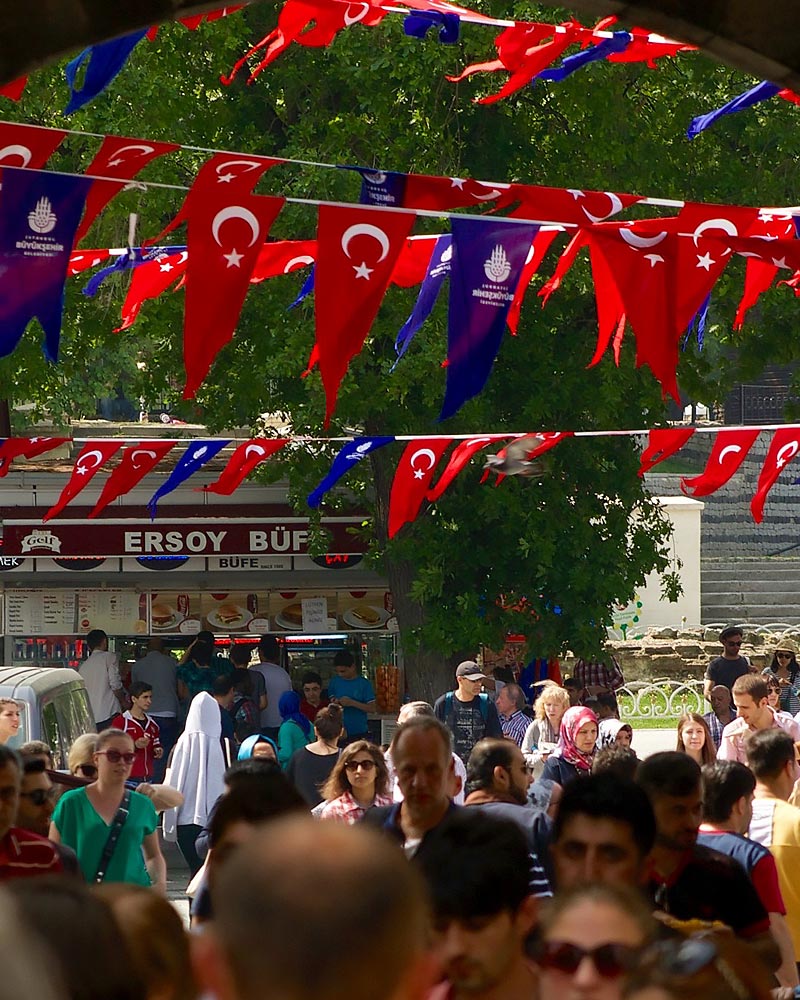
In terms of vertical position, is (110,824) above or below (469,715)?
below

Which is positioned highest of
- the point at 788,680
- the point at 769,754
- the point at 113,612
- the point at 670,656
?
the point at 113,612

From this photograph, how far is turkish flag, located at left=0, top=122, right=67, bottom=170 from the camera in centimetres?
743

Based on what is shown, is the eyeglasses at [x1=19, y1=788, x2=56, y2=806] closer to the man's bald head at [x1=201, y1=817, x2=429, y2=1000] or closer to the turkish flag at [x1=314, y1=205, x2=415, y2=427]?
the turkish flag at [x1=314, y1=205, x2=415, y2=427]

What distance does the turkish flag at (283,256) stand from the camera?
10203mm

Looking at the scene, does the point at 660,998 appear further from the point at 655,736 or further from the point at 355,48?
the point at 655,736

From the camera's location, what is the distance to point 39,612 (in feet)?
68.0

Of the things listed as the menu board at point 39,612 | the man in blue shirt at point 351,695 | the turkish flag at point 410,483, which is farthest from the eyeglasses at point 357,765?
the menu board at point 39,612

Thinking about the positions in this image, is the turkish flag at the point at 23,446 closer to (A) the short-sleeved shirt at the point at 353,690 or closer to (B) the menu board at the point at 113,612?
(A) the short-sleeved shirt at the point at 353,690

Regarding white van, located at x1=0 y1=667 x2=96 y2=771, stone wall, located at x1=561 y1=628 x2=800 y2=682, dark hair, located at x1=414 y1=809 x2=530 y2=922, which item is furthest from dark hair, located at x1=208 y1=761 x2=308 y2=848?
stone wall, located at x1=561 y1=628 x2=800 y2=682

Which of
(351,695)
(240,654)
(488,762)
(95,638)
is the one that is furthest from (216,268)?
(240,654)

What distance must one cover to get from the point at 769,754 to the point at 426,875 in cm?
333

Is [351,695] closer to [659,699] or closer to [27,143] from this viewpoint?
[659,699]

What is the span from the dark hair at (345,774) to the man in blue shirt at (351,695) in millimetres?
8007

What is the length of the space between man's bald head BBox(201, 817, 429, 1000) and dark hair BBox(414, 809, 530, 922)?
199 cm
